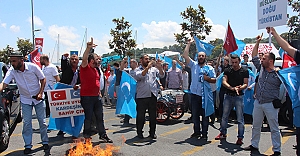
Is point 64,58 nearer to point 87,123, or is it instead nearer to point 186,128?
point 87,123

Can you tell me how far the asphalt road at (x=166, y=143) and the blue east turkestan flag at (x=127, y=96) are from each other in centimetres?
47

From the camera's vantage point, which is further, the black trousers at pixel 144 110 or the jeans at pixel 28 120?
the black trousers at pixel 144 110

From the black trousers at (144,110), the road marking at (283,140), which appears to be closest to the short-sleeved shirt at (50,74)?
the black trousers at (144,110)

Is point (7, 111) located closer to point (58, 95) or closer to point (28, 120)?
point (28, 120)

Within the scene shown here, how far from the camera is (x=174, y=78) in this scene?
1032cm

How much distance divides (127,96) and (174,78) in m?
2.87

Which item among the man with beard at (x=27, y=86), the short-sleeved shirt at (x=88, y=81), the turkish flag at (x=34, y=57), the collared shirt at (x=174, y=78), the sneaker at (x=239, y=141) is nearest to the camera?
the man with beard at (x=27, y=86)

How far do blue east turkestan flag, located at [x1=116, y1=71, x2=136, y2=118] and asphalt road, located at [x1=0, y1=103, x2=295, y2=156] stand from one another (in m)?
0.47

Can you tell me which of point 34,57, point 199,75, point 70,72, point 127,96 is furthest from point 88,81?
point 34,57

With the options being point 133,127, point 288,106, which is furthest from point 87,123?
point 288,106

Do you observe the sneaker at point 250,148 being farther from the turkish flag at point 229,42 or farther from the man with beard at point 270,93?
the turkish flag at point 229,42

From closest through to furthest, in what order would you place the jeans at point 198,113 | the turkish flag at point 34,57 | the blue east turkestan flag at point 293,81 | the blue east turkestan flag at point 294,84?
the blue east turkestan flag at point 294,84 < the blue east turkestan flag at point 293,81 < the jeans at point 198,113 < the turkish flag at point 34,57

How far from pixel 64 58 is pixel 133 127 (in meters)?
2.67

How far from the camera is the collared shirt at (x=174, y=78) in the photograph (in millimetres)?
10320
